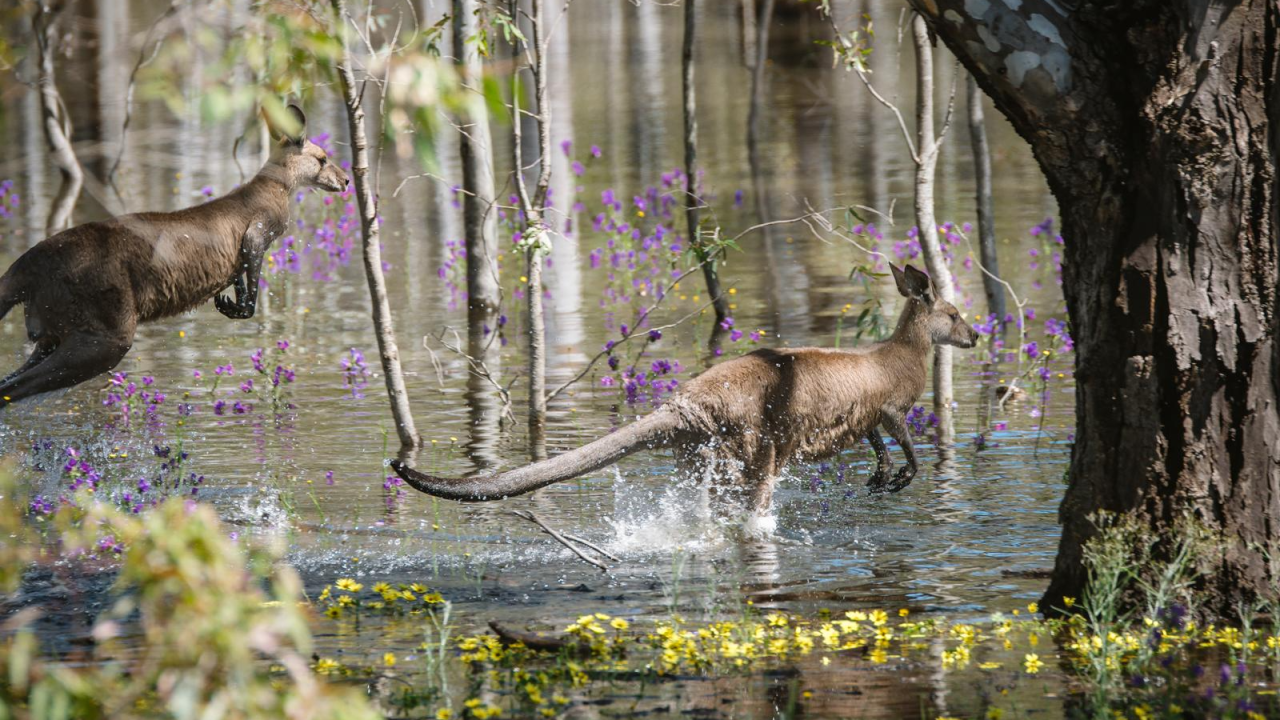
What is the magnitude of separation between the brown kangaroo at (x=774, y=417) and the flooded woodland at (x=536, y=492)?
24 centimetres

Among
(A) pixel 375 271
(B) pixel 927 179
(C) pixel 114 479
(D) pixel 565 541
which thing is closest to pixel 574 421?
(A) pixel 375 271

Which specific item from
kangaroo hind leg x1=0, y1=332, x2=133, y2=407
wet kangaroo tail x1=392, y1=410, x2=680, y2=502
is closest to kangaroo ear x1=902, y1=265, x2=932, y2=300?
wet kangaroo tail x1=392, y1=410, x2=680, y2=502

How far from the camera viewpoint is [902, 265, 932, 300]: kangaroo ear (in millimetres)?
8969

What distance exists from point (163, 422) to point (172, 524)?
23.0 ft

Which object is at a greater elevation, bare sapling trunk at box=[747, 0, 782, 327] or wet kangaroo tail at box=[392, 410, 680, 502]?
bare sapling trunk at box=[747, 0, 782, 327]

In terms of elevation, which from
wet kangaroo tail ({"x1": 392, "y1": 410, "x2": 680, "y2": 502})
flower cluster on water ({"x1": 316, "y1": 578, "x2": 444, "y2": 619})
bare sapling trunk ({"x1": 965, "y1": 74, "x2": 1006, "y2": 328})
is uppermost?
bare sapling trunk ({"x1": 965, "y1": 74, "x2": 1006, "y2": 328})

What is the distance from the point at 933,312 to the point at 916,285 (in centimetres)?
19

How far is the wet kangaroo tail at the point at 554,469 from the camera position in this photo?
6.77 metres

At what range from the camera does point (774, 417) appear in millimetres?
8062

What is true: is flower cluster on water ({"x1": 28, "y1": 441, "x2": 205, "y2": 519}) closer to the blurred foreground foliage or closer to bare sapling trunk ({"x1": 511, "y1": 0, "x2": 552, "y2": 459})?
bare sapling trunk ({"x1": 511, "y1": 0, "x2": 552, "y2": 459})

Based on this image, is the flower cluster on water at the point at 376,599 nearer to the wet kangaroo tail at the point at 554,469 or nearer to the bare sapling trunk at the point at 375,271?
the wet kangaroo tail at the point at 554,469

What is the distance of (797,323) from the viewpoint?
42.6ft

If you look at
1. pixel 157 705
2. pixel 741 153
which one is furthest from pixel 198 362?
pixel 741 153

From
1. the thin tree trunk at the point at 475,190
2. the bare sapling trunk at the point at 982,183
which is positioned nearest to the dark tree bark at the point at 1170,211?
the bare sapling trunk at the point at 982,183
